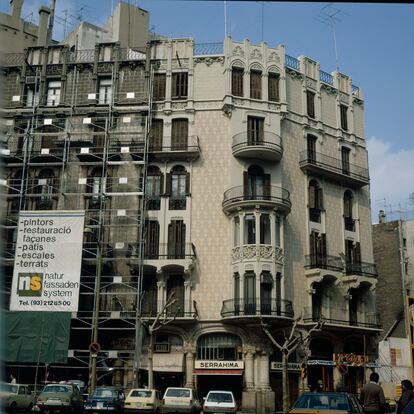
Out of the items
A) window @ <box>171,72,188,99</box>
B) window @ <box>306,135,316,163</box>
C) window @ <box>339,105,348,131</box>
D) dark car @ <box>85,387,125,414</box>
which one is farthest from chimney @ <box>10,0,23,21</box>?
dark car @ <box>85,387,125,414</box>

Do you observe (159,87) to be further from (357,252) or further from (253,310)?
(357,252)

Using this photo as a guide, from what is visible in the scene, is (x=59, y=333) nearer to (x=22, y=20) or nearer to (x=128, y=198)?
(x=128, y=198)

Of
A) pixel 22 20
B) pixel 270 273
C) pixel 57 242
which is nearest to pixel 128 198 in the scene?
pixel 57 242

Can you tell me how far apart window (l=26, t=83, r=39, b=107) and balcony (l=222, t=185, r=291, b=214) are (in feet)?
52.7

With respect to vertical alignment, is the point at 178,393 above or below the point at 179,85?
below

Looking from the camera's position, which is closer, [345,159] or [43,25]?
[345,159]

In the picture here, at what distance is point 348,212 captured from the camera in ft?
155

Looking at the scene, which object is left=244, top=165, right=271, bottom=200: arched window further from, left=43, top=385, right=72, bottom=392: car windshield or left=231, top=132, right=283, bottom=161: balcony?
left=43, top=385, right=72, bottom=392: car windshield

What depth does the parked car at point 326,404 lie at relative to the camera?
14891 mm

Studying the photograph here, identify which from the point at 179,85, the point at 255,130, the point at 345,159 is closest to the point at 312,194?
the point at 345,159

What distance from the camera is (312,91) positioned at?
156 ft

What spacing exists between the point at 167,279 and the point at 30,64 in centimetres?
1959

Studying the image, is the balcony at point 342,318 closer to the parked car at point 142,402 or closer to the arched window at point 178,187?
the arched window at point 178,187

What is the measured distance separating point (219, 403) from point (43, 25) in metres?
35.6
